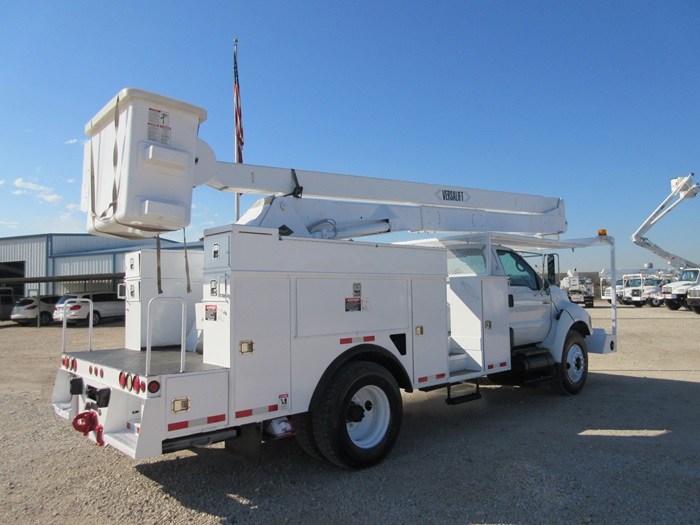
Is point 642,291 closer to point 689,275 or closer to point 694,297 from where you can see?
point 689,275

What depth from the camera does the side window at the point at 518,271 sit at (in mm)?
7602

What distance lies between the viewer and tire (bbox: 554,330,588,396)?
7944 mm

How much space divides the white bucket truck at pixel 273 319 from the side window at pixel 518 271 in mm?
770

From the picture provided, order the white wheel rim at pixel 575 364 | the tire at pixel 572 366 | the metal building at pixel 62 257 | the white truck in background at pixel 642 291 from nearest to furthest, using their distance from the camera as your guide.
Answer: the tire at pixel 572 366 → the white wheel rim at pixel 575 364 → the metal building at pixel 62 257 → the white truck in background at pixel 642 291

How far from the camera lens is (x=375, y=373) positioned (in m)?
5.01

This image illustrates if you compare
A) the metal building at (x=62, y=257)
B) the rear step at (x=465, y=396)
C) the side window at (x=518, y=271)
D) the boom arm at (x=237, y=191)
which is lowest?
the rear step at (x=465, y=396)

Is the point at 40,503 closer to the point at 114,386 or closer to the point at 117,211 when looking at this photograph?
the point at 114,386

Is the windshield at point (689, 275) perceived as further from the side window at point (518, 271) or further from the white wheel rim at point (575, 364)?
the side window at point (518, 271)

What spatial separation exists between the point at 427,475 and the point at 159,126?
384 centimetres

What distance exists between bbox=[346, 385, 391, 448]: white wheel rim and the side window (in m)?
3.23

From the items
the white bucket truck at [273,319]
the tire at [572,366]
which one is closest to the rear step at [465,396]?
the white bucket truck at [273,319]

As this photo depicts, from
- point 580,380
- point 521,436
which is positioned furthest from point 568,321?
point 521,436

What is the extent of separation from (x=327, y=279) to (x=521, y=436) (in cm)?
311

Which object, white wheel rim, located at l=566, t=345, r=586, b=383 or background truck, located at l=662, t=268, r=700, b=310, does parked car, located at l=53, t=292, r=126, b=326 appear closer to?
white wheel rim, located at l=566, t=345, r=586, b=383
